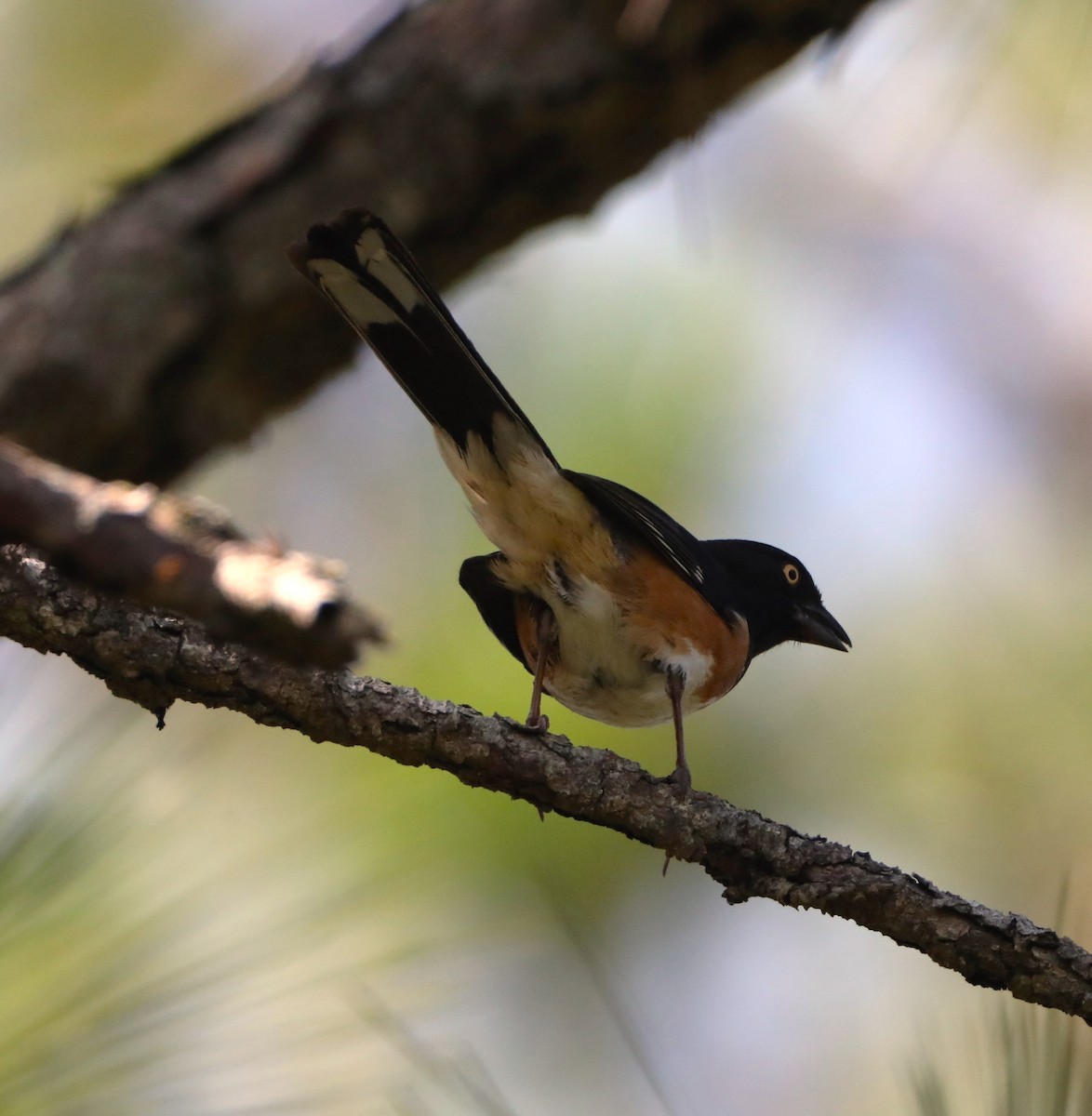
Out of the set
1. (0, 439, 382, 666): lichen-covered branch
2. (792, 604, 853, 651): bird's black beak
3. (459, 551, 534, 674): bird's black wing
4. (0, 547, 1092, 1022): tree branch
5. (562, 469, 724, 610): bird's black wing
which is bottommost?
(0, 439, 382, 666): lichen-covered branch

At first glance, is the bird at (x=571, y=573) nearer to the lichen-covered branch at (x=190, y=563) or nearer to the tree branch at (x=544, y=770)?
the tree branch at (x=544, y=770)

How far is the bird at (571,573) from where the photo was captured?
10.2ft

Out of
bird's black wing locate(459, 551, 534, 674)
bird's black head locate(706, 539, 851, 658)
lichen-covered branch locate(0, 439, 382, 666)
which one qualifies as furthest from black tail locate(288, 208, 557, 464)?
lichen-covered branch locate(0, 439, 382, 666)

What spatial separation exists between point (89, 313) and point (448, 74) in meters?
1.15

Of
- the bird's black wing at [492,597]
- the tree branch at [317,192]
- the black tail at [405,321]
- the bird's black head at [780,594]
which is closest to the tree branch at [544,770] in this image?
the black tail at [405,321]

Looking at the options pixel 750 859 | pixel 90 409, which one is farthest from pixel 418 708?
pixel 90 409

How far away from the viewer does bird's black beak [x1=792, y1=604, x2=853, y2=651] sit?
4.20 m

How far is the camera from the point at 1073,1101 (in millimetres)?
1451

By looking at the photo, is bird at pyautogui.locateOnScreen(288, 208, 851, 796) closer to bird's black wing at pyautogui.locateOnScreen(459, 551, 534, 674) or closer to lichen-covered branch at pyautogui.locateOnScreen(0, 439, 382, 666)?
bird's black wing at pyautogui.locateOnScreen(459, 551, 534, 674)

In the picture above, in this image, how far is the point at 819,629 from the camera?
4.22 meters

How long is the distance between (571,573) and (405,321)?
86 centimetres

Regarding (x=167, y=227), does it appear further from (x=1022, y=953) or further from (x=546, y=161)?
(x=1022, y=953)

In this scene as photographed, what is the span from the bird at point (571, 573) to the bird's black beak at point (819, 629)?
25.2 inches

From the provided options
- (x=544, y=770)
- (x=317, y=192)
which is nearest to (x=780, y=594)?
(x=317, y=192)
